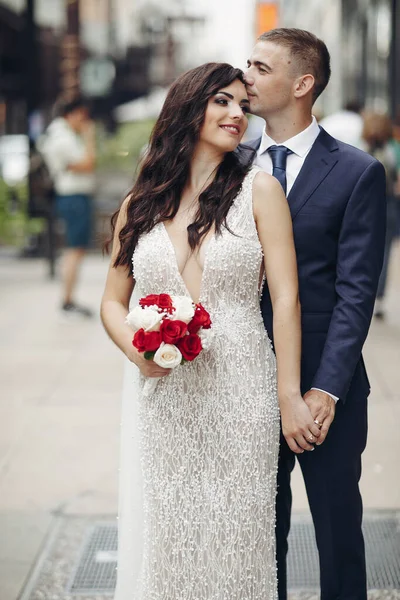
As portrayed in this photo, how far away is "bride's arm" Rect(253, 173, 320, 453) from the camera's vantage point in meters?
2.81

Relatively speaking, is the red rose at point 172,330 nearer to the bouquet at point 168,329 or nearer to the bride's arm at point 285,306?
the bouquet at point 168,329

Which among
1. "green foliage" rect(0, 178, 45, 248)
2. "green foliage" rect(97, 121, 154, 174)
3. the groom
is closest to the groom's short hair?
the groom

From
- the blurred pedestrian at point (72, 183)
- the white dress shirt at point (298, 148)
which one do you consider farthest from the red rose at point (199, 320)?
the blurred pedestrian at point (72, 183)

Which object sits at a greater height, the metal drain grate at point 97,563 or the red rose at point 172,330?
the red rose at point 172,330

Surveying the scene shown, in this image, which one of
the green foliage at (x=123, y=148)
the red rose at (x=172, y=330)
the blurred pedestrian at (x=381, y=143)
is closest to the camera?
the red rose at (x=172, y=330)

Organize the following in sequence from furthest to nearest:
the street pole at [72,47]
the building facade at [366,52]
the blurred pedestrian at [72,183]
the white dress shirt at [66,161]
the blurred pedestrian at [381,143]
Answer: the building facade at [366,52] < the street pole at [72,47] < the white dress shirt at [66,161] < the blurred pedestrian at [72,183] < the blurred pedestrian at [381,143]

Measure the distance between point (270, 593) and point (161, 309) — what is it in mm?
1050

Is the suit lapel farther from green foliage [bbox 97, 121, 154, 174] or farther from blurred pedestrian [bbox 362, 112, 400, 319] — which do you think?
green foliage [bbox 97, 121, 154, 174]

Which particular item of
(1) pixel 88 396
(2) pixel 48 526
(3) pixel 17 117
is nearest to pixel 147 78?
(3) pixel 17 117

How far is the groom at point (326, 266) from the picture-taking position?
2834 mm

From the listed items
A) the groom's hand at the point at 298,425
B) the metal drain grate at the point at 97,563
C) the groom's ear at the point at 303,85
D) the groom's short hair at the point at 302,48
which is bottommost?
the metal drain grate at the point at 97,563

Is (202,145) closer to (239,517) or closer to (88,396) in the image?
(239,517)

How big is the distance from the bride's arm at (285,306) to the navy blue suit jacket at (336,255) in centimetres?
8

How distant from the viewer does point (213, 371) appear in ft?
9.57
